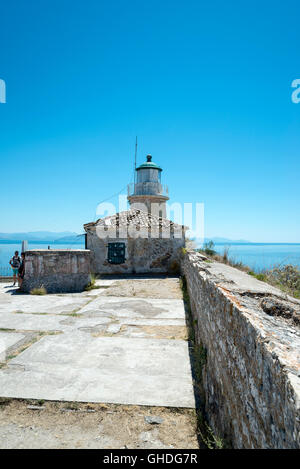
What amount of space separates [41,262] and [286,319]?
8.91 metres

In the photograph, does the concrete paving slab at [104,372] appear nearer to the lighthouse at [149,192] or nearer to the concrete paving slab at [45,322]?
the concrete paving slab at [45,322]

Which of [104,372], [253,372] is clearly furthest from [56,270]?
[253,372]

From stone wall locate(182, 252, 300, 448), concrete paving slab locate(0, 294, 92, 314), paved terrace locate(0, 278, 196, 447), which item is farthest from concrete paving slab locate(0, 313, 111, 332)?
stone wall locate(182, 252, 300, 448)

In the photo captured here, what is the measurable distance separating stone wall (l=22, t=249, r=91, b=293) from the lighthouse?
57.5ft

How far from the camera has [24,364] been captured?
4.16 metres

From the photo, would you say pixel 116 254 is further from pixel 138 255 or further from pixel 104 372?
pixel 104 372

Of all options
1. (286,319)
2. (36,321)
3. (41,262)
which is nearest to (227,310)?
(286,319)

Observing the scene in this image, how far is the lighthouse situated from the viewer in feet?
91.0

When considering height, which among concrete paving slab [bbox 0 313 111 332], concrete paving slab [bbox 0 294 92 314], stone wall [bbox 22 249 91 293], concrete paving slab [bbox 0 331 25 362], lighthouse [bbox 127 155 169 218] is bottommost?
concrete paving slab [bbox 0 331 25 362]

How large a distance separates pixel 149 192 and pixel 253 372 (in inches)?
1045

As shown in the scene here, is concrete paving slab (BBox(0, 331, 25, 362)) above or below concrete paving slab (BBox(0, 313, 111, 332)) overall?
below

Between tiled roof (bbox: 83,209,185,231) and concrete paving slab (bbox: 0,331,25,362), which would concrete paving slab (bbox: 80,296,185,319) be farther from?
tiled roof (bbox: 83,209,185,231)
